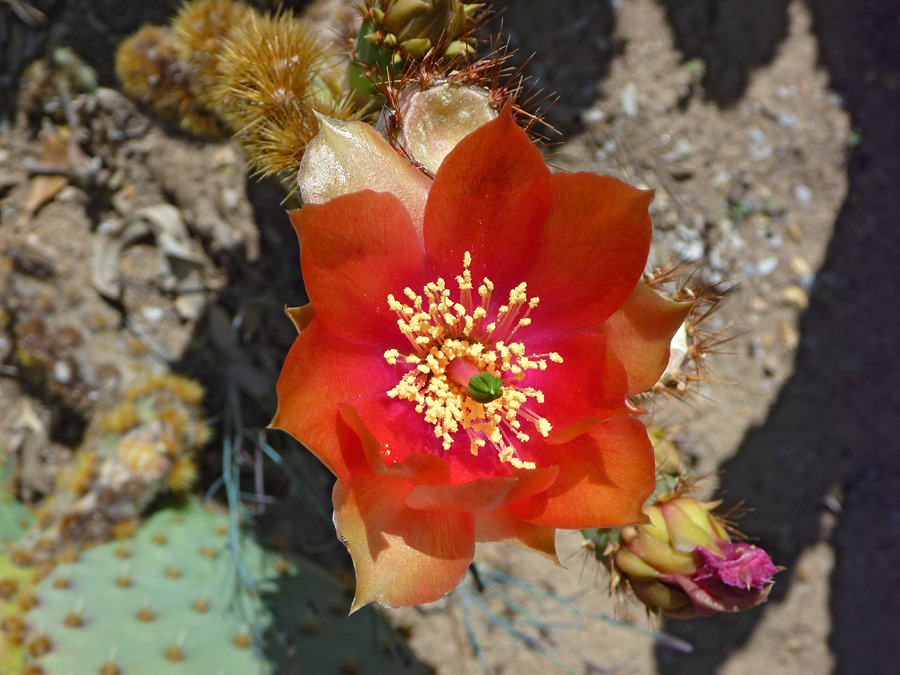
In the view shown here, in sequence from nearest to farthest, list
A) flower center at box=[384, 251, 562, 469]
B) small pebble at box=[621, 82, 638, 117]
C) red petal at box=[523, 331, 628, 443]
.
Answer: red petal at box=[523, 331, 628, 443], flower center at box=[384, 251, 562, 469], small pebble at box=[621, 82, 638, 117]

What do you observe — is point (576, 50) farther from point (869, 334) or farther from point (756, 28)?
point (869, 334)

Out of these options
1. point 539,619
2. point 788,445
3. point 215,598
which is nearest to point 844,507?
point 788,445

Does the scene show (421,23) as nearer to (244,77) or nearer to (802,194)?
(244,77)

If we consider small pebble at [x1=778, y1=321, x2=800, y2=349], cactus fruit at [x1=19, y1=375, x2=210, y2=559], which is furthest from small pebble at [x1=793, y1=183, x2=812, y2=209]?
cactus fruit at [x1=19, y1=375, x2=210, y2=559]

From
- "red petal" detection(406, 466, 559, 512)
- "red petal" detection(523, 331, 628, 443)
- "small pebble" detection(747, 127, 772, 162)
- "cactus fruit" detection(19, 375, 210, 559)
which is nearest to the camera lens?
"red petal" detection(406, 466, 559, 512)

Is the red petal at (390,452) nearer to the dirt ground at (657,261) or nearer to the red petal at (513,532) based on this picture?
the red petal at (513,532)

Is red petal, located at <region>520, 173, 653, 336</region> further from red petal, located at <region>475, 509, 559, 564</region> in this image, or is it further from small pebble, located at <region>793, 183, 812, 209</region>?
small pebble, located at <region>793, 183, 812, 209</region>

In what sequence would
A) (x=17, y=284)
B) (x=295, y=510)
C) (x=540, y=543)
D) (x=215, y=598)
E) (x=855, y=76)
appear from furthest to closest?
1. (x=855, y=76)
2. (x=295, y=510)
3. (x=17, y=284)
4. (x=215, y=598)
5. (x=540, y=543)

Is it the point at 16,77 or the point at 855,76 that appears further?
the point at 855,76
